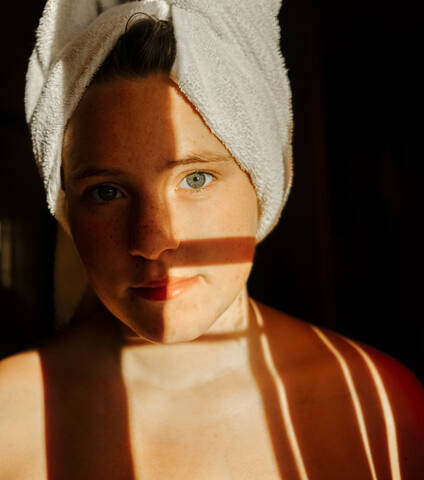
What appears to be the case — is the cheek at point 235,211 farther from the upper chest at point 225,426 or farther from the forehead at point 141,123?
the upper chest at point 225,426

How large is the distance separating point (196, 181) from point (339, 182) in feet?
2.53

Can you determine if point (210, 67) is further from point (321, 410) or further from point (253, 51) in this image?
point (321, 410)

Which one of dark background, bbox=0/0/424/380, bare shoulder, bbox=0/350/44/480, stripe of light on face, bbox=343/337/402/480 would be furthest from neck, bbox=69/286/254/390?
dark background, bbox=0/0/424/380

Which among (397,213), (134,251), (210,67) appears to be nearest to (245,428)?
(134,251)

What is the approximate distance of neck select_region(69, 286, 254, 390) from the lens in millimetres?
908

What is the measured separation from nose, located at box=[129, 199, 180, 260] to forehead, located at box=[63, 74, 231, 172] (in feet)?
0.24

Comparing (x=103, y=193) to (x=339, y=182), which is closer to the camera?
(x=103, y=193)

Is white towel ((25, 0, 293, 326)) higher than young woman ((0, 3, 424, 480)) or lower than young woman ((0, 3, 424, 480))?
higher

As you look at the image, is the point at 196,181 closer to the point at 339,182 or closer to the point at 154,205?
the point at 154,205

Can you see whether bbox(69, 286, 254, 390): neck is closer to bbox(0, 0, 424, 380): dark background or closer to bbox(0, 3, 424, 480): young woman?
bbox(0, 3, 424, 480): young woman

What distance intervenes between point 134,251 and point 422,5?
3.35ft

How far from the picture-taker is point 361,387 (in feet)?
3.04

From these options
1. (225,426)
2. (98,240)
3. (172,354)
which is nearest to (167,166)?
(98,240)

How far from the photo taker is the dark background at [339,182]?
50.1 inches
